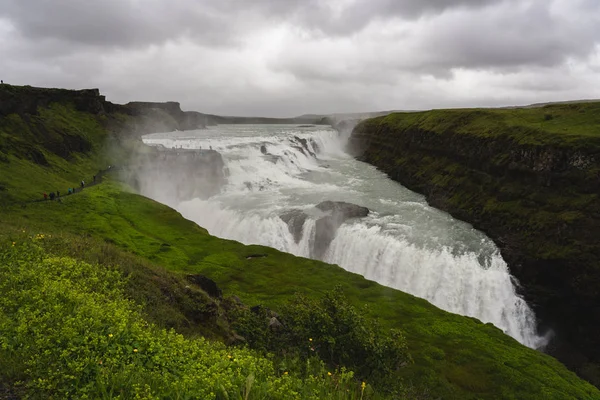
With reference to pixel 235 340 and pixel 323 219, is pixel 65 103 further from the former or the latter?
pixel 235 340

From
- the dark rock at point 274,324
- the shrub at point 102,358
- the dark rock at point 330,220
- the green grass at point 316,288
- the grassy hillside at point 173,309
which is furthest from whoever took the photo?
the dark rock at point 330,220

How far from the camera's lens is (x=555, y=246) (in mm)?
35406

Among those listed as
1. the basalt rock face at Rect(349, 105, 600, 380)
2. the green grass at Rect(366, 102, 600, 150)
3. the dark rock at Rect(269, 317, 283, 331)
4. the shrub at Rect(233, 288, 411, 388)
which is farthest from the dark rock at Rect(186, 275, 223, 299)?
the green grass at Rect(366, 102, 600, 150)

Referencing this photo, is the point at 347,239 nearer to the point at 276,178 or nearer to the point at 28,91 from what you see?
the point at 276,178

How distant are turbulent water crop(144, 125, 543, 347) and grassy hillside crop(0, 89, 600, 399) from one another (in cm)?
739

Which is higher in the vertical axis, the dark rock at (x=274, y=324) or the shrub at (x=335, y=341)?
the shrub at (x=335, y=341)

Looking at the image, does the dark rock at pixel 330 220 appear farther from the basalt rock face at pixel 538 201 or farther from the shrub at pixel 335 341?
the shrub at pixel 335 341

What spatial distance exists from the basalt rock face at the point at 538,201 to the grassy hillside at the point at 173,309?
1301 centimetres

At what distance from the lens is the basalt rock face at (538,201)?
106ft

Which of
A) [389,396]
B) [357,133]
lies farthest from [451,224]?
[357,133]

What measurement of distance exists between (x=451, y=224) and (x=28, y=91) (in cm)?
8485

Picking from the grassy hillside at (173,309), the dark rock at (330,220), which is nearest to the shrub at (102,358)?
the grassy hillside at (173,309)

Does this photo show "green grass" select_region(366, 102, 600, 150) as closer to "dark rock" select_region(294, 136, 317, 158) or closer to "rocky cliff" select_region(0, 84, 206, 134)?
"dark rock" select_region(294, 136, 317, 158)

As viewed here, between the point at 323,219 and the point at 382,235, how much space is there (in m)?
7.00
